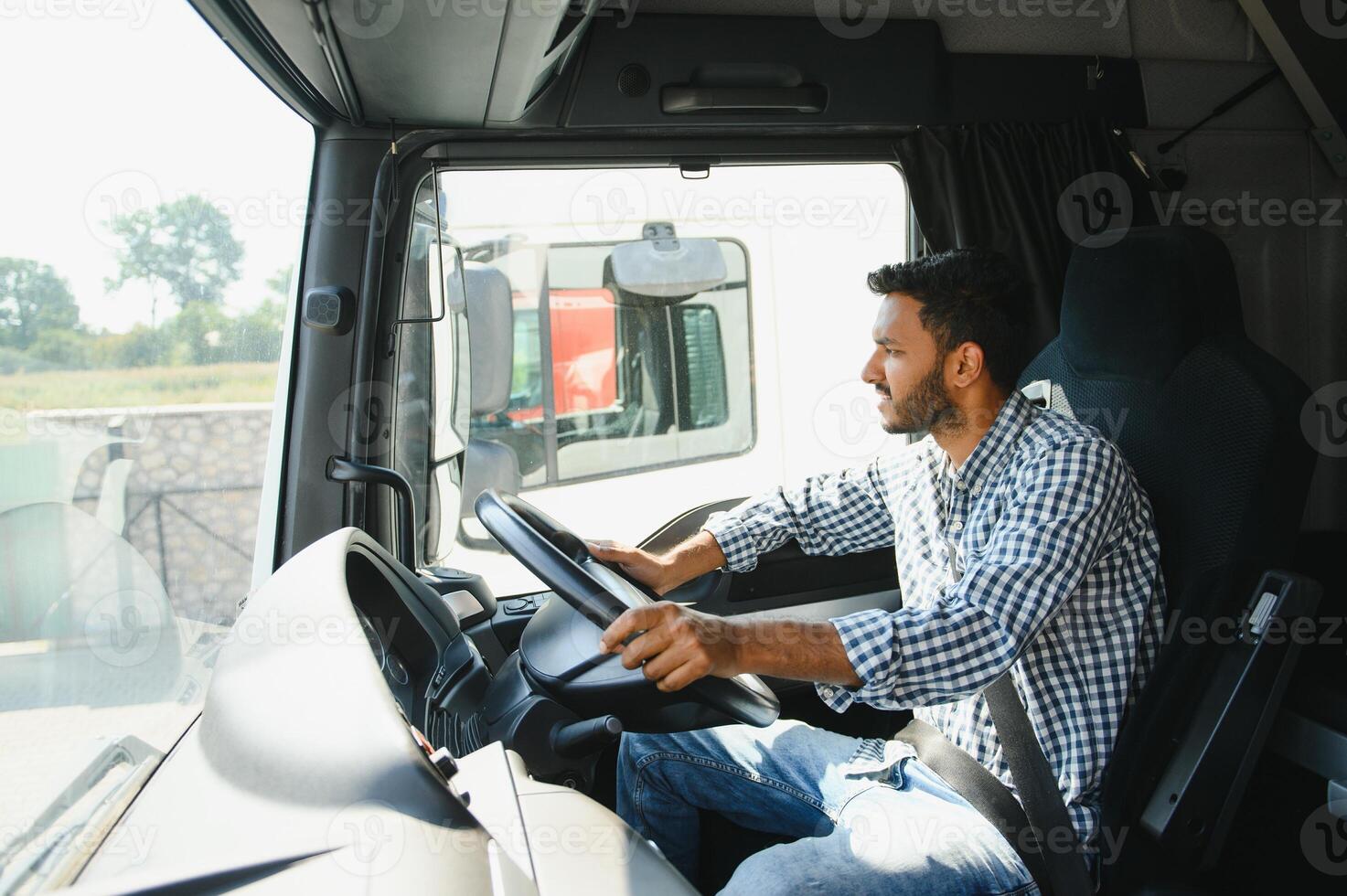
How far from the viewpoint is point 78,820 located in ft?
3.00

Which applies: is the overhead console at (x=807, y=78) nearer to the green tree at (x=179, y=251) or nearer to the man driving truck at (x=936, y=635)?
the man driving truck at (x=936, y=635)

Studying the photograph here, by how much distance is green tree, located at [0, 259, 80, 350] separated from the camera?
1.00 m

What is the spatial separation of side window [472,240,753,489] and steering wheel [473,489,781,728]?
3.13ft

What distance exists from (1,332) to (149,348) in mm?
446

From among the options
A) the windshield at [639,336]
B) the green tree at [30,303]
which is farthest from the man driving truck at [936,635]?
the green tree at [30,303]

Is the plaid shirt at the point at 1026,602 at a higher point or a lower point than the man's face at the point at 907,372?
lower

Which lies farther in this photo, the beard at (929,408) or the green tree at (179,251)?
the beard at (929,408)

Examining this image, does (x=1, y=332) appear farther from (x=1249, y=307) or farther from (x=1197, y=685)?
(x=1249, y=307)

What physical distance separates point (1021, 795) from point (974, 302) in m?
0.89

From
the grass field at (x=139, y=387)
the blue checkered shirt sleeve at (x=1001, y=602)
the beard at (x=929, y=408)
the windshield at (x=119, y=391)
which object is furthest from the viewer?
the beard at (x=929, y=408)

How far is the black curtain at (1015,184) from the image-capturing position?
8.11 feet

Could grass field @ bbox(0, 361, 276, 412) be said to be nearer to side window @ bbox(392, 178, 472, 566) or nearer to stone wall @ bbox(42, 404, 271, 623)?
stone wall @ bbox(42, 404, 271, 623)

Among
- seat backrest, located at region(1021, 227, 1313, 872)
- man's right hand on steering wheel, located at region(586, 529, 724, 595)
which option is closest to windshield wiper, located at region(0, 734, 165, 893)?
man's right hand on steering wheel, located at region(586, 529, 724, 595)

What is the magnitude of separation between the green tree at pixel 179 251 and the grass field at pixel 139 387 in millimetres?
104
